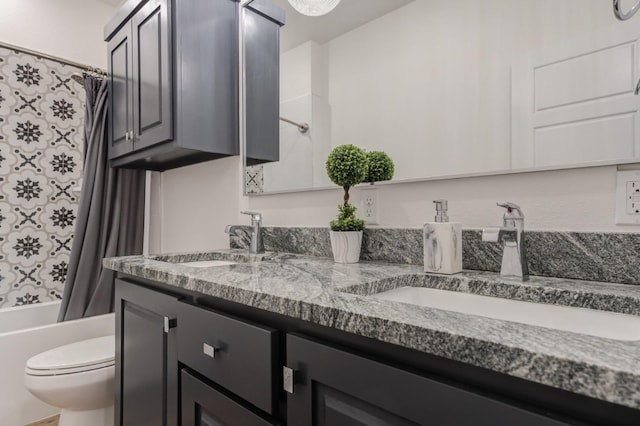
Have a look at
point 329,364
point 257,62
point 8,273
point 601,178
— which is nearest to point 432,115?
point 601,178

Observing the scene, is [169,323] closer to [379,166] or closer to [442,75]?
[379,166]

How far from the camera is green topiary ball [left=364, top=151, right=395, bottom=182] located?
1121 mm

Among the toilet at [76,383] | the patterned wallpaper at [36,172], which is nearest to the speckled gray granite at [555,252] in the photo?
the toilet at [76,383]

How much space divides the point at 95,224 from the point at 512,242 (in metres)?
2.06

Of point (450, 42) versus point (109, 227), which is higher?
point (450, 42)

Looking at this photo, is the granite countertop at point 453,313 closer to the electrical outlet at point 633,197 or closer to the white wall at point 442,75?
the electrical outlet at point 633,197

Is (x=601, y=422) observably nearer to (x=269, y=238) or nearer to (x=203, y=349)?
(x=203, y=349)

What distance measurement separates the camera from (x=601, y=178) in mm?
785

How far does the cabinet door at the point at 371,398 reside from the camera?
399 millimetres

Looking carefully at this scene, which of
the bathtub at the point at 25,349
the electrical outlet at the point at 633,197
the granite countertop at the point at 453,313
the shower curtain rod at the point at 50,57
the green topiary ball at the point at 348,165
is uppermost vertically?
the shower curtain rod at the point at 50,57

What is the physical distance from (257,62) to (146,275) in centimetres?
105

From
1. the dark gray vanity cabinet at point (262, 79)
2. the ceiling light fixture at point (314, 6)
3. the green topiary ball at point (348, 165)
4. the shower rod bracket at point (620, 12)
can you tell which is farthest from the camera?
the dark gray vanity cabinet at point (262, 79)

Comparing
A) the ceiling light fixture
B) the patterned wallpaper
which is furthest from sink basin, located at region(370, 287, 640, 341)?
the patterned wallpaper

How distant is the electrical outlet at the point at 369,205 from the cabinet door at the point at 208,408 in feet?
2.18
